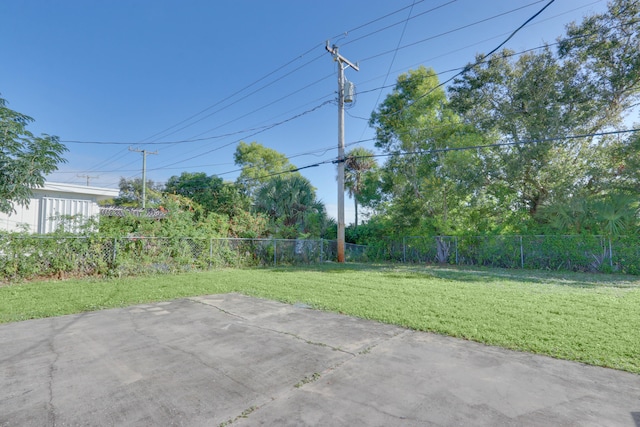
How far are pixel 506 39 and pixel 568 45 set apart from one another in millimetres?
8160

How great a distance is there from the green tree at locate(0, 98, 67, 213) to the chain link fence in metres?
1.06

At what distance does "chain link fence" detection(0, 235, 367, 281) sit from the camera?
768 cm

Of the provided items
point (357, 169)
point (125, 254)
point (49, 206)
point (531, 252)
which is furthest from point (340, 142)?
point (49, 206)

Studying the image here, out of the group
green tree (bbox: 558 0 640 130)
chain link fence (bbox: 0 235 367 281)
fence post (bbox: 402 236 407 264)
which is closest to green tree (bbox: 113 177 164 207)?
chain link fence (bbox: 0 235 367 281)

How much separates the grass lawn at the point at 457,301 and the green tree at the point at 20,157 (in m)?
2.21

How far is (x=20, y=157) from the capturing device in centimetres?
752

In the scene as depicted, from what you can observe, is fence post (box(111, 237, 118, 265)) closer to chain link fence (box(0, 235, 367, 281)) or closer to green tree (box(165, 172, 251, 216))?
chain link fence (box(0, 235, 367, 281))

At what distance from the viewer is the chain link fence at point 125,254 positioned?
768cm

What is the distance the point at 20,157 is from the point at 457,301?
1036 cm

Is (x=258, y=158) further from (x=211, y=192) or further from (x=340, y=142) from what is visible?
(x=340, y=142)

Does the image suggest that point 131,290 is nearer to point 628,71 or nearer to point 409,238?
point 409,238

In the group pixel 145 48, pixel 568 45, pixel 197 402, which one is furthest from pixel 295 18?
pixel 197 402

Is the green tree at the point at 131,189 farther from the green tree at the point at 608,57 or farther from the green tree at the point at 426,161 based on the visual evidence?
the green tree at the point at 608,57

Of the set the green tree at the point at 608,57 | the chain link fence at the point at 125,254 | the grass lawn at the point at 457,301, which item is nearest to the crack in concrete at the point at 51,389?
the grass lawn at the point at 457,301
